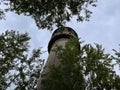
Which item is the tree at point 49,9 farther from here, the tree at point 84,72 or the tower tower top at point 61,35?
the tower tower top at point 61,35

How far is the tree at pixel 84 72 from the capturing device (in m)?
17.2

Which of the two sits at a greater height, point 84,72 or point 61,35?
point 61,35

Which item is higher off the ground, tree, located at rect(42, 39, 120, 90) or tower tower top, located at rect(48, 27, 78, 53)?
tower tower top, located at rect(48, 27, 78, 53)

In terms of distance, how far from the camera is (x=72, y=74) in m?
18.6

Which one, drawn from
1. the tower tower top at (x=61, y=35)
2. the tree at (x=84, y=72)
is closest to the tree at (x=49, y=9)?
the tree at (x=84, y=72)

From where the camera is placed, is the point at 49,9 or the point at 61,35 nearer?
the point at 49,9

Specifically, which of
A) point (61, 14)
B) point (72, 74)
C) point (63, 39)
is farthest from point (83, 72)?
point (63, 39)

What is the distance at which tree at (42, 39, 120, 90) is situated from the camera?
56.5 ft

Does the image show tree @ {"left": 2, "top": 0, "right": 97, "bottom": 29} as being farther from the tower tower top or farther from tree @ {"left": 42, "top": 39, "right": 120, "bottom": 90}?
the tower tower top

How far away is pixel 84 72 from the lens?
59.4 ft

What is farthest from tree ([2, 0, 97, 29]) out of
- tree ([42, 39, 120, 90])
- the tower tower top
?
the tower tower top

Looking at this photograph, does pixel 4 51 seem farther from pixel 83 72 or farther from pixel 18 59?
pixel 83 72

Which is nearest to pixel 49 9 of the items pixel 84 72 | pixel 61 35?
pixel 84 72

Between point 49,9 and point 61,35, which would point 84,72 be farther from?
point 61,35
